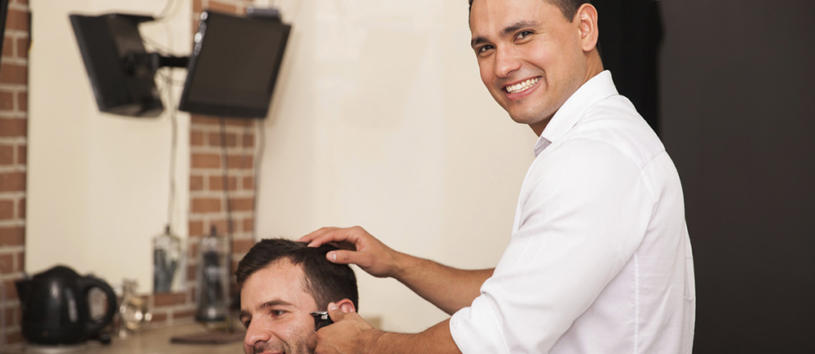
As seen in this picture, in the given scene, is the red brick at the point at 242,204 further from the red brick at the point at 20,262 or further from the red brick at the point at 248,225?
the red brick at the point at 20,262

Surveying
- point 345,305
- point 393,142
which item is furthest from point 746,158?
point 393,142

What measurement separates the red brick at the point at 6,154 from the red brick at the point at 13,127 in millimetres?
43

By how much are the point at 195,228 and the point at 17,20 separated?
1.07m

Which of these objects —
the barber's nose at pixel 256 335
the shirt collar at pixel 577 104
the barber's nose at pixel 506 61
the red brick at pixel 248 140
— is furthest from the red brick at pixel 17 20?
the shirt collar at pixel 577 104

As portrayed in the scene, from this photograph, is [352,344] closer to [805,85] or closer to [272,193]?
[805,85]

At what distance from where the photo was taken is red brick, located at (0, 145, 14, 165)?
254 centimetres

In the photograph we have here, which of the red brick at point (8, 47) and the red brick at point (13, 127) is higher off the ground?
the red brick at point (8, 47)

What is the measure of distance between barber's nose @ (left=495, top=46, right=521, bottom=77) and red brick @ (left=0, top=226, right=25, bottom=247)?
202 cm

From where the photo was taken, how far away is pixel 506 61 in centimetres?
136

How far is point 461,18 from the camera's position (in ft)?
8.31

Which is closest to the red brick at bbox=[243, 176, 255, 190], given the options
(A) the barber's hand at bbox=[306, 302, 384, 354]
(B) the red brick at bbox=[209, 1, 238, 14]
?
(B) the red brick at bbox=[209, 1, 238, 14]

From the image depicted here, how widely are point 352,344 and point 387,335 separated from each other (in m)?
0.09

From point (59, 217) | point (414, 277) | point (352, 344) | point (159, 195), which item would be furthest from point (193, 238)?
point (352, 344)

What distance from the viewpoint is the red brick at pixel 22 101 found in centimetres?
259
